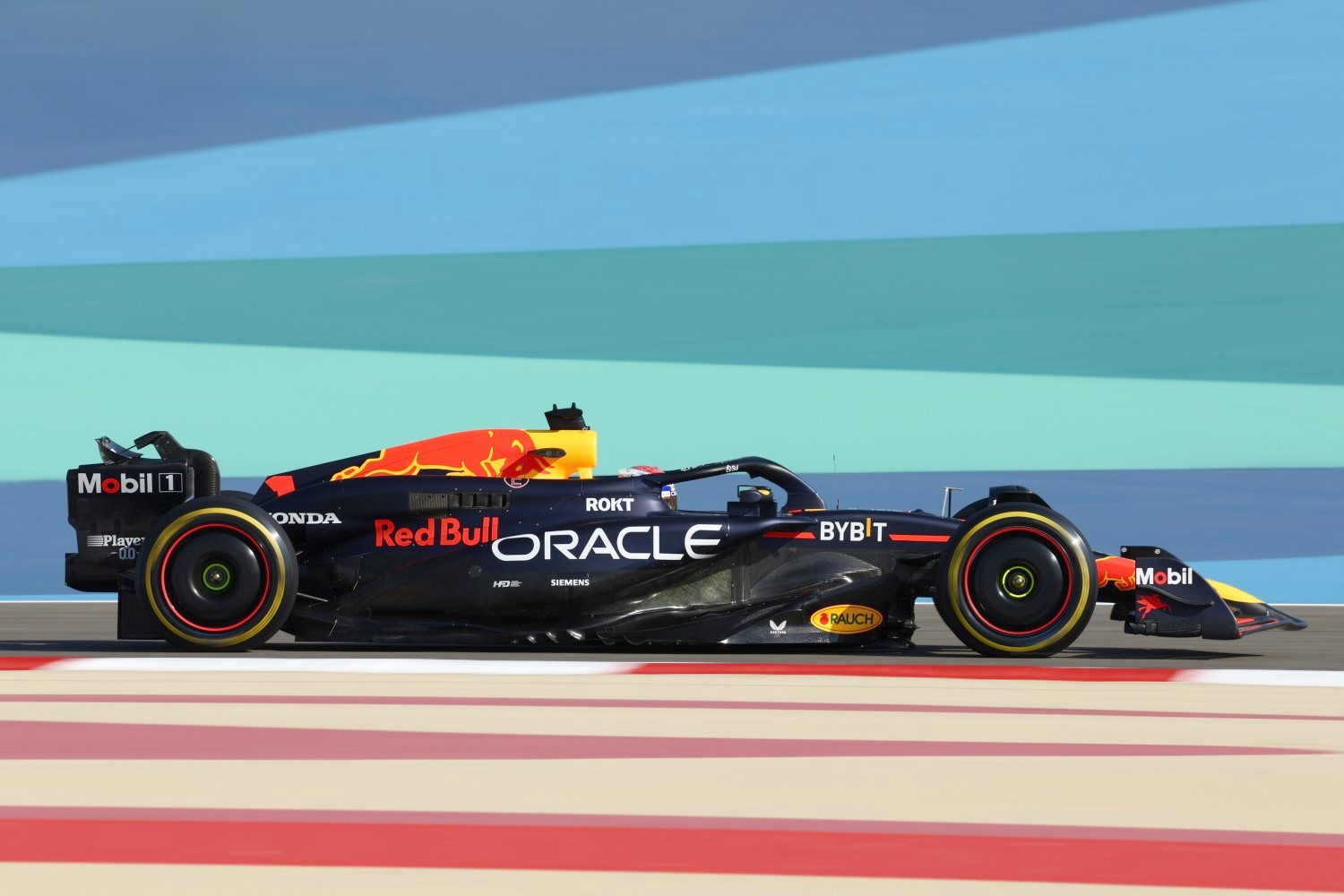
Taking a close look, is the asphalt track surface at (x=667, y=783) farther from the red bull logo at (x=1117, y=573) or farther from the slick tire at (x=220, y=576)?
the red bull logo at (x=1117, y=573)

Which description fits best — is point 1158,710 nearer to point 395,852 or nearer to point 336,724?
point 336,724

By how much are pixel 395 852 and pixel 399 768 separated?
1.16m

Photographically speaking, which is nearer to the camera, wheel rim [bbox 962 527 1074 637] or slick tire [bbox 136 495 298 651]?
wheel rim [bbox 962 527 1074 637]

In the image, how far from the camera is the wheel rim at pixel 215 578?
8.74 m

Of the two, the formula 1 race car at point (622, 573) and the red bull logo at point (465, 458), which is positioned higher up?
the red bull logo at point (465, 458)

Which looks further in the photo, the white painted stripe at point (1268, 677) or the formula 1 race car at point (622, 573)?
the formula 1 race car at point (622, 573)

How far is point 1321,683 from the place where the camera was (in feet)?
24.5

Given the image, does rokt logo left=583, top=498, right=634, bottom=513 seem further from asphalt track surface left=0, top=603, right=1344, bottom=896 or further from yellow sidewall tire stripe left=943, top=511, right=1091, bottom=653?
yellow sidewall tire stripe left=943, top=511, right=1091, bottom=653

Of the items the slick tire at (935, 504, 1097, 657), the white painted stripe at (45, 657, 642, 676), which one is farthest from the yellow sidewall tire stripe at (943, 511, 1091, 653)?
the white painted stripe at (45, 657, 642, 676)

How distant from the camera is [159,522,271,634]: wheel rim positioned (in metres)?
8.74

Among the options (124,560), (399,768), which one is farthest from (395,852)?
(124,560)

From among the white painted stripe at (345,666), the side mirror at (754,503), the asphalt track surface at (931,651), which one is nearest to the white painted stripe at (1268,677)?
the asphalt track surface at (931,651)

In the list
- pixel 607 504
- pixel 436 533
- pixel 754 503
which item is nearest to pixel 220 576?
pixel 436 533

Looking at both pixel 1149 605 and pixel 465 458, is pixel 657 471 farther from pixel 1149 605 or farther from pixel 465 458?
pixel 1149 605
